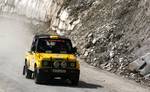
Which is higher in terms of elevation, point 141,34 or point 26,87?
point 141,34

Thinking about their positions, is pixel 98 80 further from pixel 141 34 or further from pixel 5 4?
pixel 5 4

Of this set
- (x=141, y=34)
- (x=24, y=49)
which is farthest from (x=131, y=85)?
(x=24, y=49)

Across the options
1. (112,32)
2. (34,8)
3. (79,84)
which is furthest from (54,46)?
Result: (34,8)

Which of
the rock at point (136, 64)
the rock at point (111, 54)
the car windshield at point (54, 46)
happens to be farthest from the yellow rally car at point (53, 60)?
the rock at point (111, 54)

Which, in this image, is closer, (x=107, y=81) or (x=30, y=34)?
(x=107, y=81)

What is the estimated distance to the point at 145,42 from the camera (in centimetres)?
2812

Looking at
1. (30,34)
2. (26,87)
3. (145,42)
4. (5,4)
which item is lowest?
(26,87)

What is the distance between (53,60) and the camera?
20.4 m

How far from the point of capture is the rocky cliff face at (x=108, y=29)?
28.2 m

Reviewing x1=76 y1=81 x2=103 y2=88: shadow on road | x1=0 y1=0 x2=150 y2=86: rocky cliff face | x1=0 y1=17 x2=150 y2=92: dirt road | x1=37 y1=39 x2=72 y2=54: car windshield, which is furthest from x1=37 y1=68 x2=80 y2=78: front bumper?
x1=0 y1=0 x2=150 y2=86: rocky cliff face

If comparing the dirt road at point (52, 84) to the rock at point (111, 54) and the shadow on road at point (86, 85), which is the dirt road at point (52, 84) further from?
the rock at point (111, 54)

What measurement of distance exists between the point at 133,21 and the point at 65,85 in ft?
39.9

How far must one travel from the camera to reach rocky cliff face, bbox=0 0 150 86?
28172mm

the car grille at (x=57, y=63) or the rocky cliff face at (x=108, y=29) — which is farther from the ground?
the rocky cliff face at (x=108, y=29)
